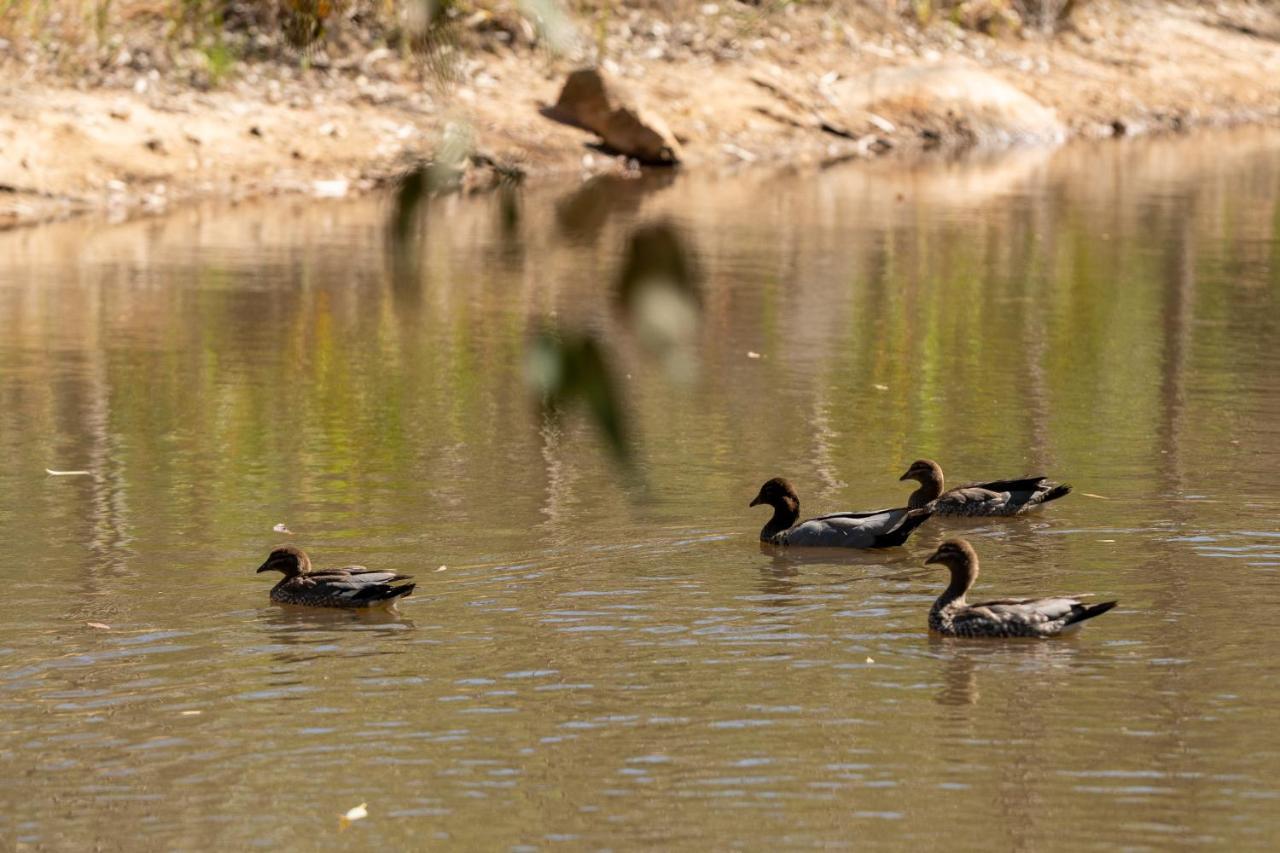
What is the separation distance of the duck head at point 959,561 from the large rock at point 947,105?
24.8 meters

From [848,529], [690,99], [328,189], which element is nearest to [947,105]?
[690,99]

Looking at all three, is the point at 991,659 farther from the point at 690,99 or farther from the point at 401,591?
the point at 690,99

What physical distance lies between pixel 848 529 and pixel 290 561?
9.31 feet

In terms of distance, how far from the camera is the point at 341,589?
10.6 metres

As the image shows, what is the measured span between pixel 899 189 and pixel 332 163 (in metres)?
7.38

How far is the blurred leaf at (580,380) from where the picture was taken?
10.8 feet

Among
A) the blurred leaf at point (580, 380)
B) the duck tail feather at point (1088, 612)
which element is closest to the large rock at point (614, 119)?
the duck tail feather at point (1088, 612)

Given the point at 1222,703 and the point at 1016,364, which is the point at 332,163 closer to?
the point at 1016,364

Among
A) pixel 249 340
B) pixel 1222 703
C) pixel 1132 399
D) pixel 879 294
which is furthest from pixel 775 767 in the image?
pixel 879 294

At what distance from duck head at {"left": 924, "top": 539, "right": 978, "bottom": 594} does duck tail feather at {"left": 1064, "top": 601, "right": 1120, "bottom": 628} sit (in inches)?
26.5

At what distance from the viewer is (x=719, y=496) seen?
1294cm

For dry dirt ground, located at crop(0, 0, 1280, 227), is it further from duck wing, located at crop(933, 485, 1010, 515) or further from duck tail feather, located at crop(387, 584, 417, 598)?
duck tail feather, located at crop(387, 584, 417, 598)

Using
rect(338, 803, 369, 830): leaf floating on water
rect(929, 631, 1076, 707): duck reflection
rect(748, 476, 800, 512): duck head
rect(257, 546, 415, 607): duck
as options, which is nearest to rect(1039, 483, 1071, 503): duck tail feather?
rect(748, 476, 800, 512): duck head

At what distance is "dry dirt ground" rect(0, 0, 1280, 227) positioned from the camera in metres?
26.6
